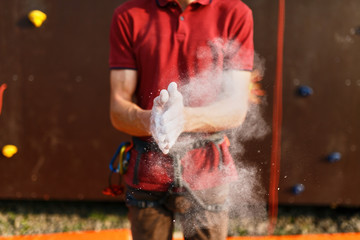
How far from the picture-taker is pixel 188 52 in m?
1.31

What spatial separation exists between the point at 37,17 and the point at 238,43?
1.89 m

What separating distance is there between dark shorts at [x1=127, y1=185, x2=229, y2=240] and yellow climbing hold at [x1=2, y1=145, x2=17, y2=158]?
180 centimetres

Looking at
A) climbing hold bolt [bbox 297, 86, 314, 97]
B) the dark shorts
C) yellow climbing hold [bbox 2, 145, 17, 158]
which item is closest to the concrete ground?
yellow climbing hold [bbox 2, 145, 17, 158]

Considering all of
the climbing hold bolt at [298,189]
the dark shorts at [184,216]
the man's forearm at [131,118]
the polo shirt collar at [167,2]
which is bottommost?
the climbing hold bolt at [298,189]

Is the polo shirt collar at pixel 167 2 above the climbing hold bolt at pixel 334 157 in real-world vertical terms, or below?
above

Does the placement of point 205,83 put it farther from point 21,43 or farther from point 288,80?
point 21,43

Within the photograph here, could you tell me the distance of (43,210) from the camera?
3.28 m

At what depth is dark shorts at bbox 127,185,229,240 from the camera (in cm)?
133

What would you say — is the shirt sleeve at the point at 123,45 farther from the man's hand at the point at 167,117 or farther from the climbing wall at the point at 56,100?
the climbing wall at the point at 56,100

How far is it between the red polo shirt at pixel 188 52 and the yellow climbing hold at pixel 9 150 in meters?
1.86

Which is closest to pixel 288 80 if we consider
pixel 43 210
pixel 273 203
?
pixel 273 203

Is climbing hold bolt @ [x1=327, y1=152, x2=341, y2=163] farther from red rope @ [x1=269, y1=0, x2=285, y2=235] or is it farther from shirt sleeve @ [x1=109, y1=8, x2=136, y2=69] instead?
shirt sleeve @ [x1=109, y1=8, x2=136, y2=69]

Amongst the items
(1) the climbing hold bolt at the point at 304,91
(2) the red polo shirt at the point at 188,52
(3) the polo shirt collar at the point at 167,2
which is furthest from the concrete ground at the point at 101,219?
(3) the polo shirt collar at the point at 167,2

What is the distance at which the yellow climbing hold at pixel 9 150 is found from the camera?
2.85 m
